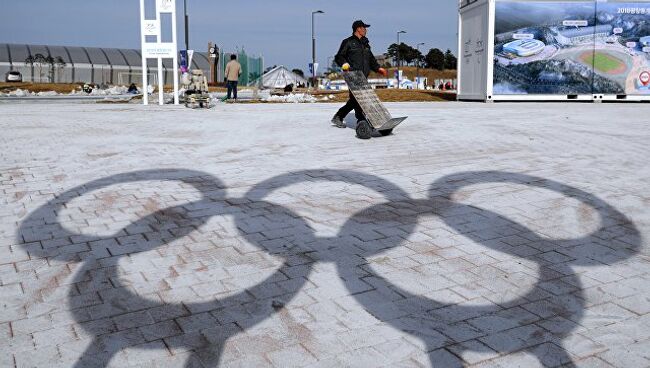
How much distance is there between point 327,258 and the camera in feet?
13.9

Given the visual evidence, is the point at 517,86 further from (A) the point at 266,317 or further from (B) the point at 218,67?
(B) the point at 218,67

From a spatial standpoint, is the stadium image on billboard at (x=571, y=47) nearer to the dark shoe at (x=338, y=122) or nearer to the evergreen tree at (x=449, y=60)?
the dark shoe at (x=338, y=122)

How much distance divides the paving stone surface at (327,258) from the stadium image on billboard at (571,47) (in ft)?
44.0

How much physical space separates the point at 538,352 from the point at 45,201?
15.0 ft

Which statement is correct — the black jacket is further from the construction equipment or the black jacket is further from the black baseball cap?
the construction equipment

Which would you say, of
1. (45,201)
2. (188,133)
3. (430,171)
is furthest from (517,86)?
(45,201)

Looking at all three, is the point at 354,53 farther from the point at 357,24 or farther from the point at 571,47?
the point at 571,47

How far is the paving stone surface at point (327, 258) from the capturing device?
306cm

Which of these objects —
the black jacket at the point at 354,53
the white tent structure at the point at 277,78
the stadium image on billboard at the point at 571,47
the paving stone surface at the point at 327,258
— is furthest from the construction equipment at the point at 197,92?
the white tent structure at the point at 277,78

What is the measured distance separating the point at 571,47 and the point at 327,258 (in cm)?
1902

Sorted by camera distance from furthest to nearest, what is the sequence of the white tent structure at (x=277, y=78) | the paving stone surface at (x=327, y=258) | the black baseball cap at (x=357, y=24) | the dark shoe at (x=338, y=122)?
the white tent structure at (x=277, y=78)
the dark shoe at (x=338, y=122)
the black baseball cap at (x=357, y=24)
the paving stone surface at (x=327, y=258)

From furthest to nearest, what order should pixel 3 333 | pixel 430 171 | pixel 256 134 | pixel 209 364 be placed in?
pixel 256 134 → pixel 430 171 → pixel 3 333 → pixel 209 364

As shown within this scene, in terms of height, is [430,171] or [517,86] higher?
[517,86]

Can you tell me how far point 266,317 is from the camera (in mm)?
3357
